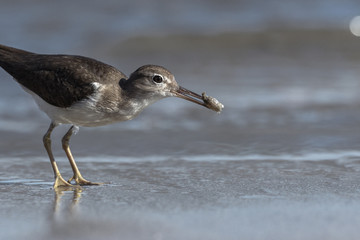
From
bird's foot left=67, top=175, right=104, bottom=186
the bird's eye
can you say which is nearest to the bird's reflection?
bird's foot left=67, top=175, right=104, bottom=186

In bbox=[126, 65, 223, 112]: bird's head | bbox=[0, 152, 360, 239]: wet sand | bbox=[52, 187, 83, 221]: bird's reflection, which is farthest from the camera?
bbox=[126, 65, 223, 112]: bird's head

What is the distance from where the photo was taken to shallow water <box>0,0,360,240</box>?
5.54 metres

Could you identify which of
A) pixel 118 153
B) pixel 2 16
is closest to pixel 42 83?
pixel 118 153

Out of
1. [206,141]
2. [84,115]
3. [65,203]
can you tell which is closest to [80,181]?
[84,115]

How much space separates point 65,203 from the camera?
620 cm

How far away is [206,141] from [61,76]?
237cm

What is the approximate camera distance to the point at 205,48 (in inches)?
655

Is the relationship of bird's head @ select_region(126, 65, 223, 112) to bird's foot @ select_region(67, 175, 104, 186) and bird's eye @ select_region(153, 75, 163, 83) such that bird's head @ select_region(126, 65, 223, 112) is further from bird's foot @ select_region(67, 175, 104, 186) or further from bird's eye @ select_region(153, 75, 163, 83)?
bird's foot @ select_region(67, 175, 104, 186)

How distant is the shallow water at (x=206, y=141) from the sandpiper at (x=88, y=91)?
0.65 meters

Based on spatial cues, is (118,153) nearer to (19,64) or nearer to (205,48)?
(19,64)

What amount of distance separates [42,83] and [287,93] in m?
5.44

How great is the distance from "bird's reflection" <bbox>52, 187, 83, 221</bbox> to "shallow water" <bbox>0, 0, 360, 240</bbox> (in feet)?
0.06

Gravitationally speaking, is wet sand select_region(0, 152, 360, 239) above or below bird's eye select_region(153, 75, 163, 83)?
below

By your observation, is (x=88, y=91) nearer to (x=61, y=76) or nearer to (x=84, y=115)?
(x=84, y=115)
